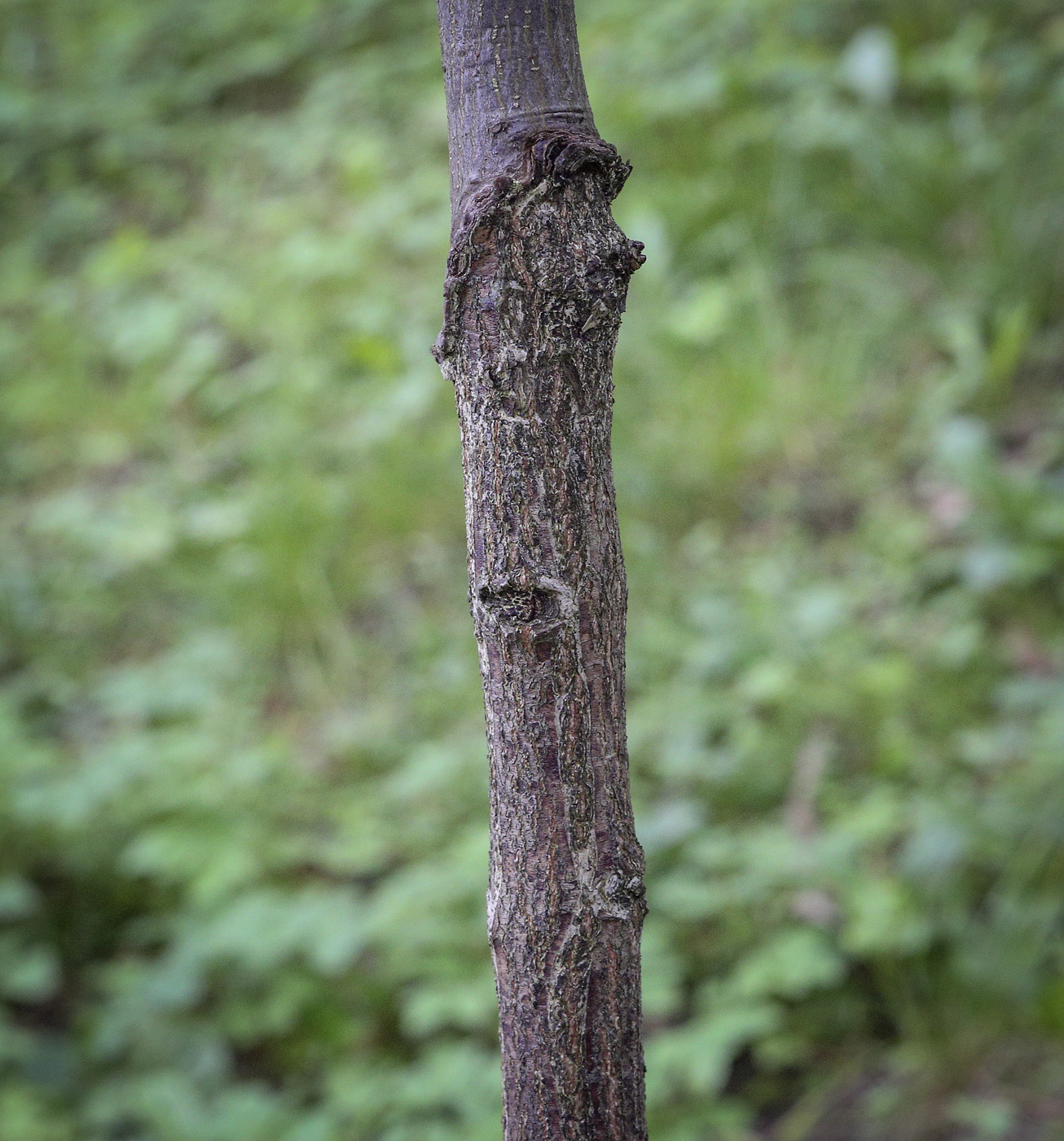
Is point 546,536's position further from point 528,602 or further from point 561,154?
point 561,154

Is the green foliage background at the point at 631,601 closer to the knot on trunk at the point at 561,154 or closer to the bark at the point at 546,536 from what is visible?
the bark at the point at 546,536

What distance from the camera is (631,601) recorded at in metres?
2.87

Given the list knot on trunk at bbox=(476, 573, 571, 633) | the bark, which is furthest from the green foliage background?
knot on trunk at bbox=(476, 573, 571, 633)

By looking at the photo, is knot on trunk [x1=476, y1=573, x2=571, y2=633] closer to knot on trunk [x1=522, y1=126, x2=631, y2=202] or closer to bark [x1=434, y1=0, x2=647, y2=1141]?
bark [x1=434, y1=0, x2=647, y2=1141]

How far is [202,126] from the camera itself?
5.06m

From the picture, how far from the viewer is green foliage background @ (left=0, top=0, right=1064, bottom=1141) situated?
2045mm

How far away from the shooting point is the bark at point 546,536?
596mm

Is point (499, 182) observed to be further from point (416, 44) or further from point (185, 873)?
point (416, 44)

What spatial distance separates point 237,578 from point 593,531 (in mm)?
2834

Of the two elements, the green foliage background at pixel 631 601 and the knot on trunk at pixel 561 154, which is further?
the green foliage background at pixel 631 601

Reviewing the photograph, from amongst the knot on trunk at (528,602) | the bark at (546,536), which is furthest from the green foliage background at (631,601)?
the knot on trunk at (528,602)

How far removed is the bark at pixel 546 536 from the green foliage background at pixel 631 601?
4.43 feet

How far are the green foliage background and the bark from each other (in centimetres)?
135

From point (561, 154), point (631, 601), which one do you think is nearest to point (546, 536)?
point (561, 154)
